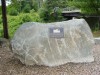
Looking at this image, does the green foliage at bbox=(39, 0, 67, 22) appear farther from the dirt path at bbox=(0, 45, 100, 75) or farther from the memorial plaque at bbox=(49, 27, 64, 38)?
the dirt path at bbox=(0, 45, 100, 75)

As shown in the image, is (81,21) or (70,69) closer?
(70,69)

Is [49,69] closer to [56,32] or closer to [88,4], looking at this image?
[56,32]

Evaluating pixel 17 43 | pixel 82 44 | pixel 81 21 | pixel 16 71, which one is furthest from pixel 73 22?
pixel 16 71

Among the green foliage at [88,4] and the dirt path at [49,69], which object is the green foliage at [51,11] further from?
the dirt path at [49,69]

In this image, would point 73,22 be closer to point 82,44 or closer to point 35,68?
point 82,44

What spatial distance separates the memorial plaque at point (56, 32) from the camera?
4.84 m

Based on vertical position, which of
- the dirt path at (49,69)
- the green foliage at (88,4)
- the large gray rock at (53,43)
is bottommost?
the dirt path at (49,69)

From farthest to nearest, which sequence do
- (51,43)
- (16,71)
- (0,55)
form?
(0,55), (51,43), (16,71)

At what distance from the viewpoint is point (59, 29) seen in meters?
4.91

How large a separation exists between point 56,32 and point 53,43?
0.23 m

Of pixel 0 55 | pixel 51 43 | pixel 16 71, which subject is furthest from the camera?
pixel 0 55

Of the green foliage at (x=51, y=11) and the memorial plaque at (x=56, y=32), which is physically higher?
the memorial plaque at (x=56, y=32)

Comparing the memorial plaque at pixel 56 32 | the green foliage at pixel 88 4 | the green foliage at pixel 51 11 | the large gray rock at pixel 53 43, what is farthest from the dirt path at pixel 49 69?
the green foliage at pixel 51 11

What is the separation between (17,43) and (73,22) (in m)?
1.17
